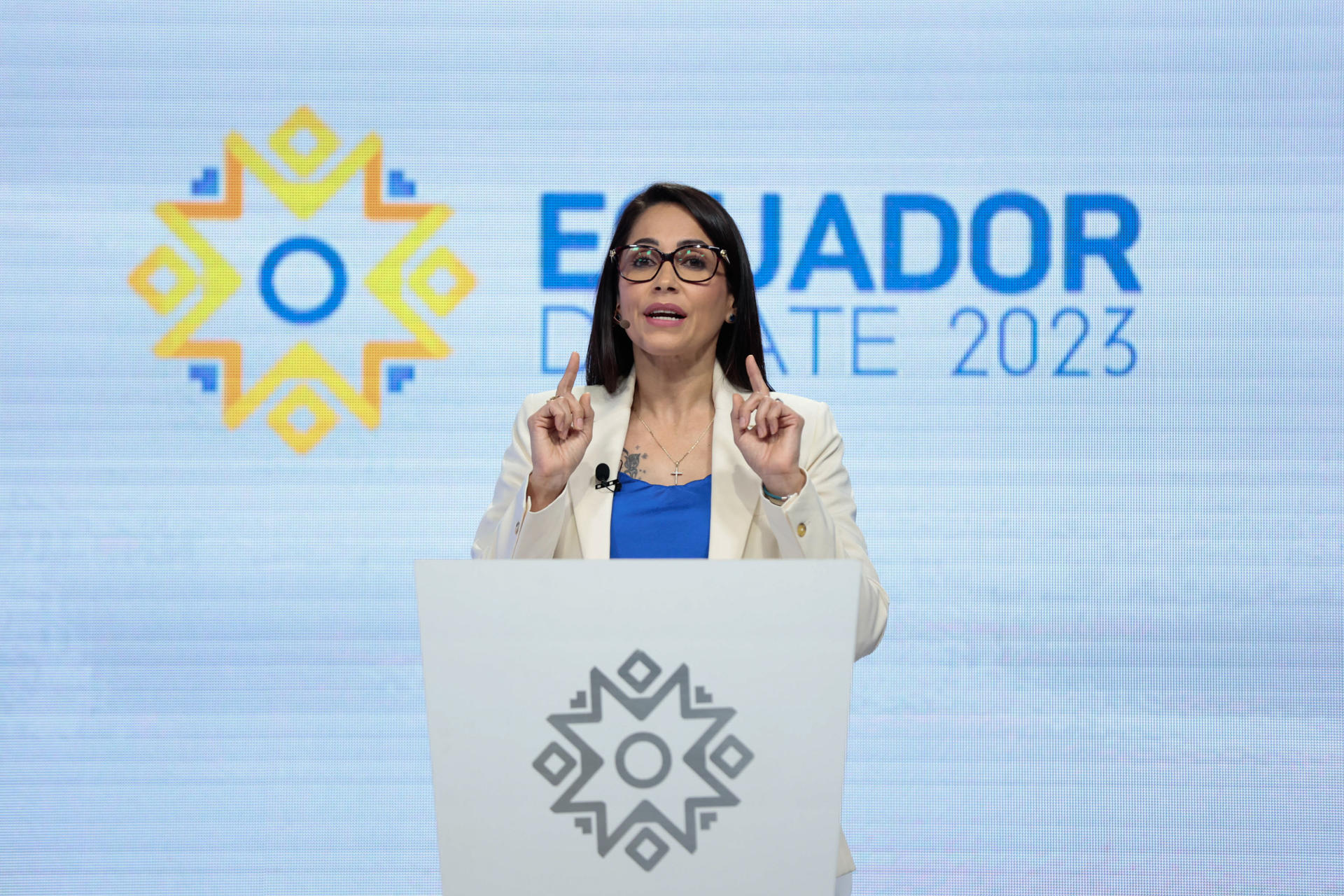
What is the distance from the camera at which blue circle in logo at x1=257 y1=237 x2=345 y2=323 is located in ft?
10.8

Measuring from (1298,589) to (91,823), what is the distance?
331 cm

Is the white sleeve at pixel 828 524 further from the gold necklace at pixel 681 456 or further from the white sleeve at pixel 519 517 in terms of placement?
the white sleeve at pixel 519 517

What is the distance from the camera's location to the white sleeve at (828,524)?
59.4 inches

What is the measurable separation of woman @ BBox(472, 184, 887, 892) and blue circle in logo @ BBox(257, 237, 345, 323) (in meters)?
1.68

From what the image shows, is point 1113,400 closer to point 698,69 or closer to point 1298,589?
point 1298,589

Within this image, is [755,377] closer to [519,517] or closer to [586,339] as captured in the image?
[519,517]

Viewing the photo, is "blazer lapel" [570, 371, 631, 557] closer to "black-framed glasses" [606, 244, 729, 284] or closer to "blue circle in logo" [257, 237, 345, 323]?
"black-framed glasses" [606, 244, 729, 284]

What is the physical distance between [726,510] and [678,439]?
0.17m

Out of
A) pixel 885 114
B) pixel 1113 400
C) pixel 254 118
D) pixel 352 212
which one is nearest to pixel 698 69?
pixel 885 114

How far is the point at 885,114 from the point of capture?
3.29 m

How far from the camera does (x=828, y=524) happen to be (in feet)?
4.99

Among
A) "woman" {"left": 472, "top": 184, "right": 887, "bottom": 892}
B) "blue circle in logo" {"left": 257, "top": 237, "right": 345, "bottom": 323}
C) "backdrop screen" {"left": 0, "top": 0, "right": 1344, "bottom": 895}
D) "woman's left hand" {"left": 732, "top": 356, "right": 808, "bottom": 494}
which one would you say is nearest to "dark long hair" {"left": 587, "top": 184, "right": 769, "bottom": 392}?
"woman" {"left": 472, "top": 184, "right": 887, "bottom": 892}

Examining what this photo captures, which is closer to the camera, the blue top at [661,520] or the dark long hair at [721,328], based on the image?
the blue top at [661,520]

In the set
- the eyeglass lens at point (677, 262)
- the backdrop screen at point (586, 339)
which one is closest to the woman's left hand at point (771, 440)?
the eyeglass lens at point (677, 262)
